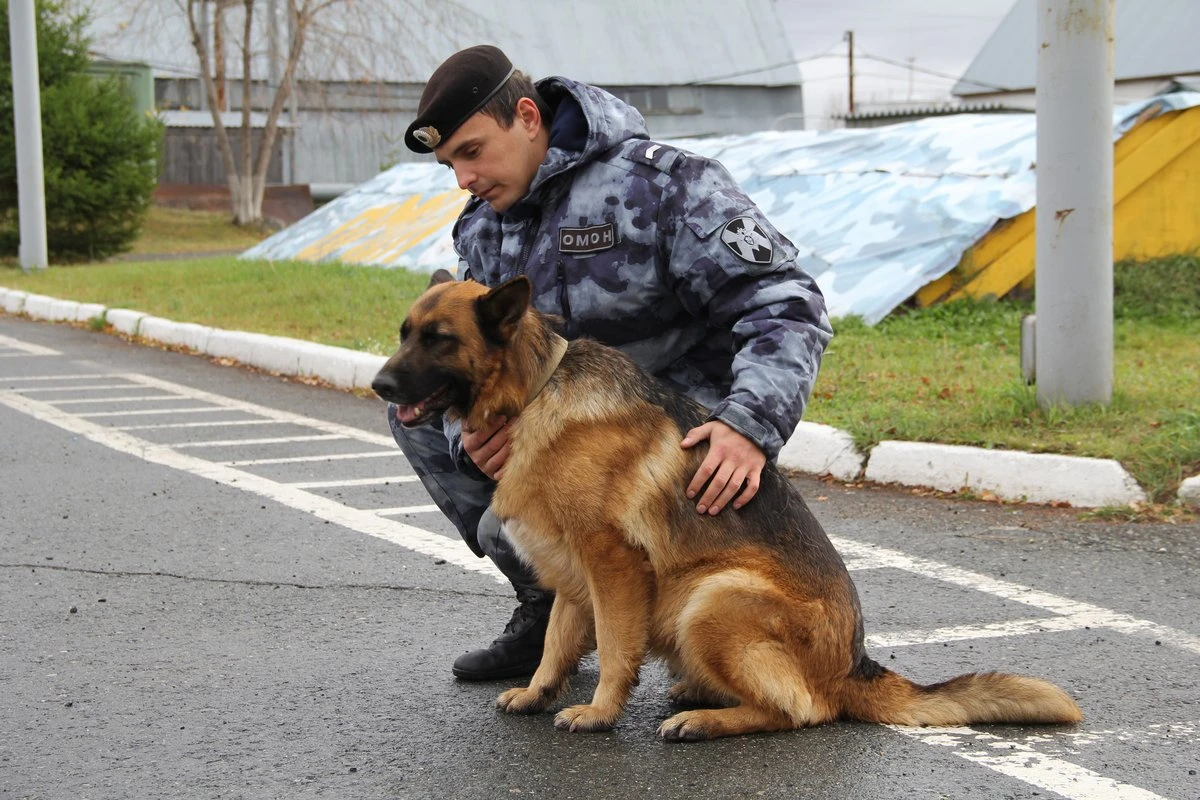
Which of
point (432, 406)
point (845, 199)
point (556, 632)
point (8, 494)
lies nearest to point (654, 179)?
point (432, 406)

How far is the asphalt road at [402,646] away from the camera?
3309 millimetres

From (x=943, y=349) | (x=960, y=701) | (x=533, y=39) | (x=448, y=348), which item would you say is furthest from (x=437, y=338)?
(x=533, y=39)

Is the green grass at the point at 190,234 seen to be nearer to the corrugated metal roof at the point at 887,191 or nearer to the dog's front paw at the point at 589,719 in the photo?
the corrugated metal roof at the point at 887,191

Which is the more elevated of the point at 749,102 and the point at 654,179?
the point at 749,102

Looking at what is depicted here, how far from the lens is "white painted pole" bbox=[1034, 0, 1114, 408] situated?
7.03 metres

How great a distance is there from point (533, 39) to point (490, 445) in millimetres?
41170

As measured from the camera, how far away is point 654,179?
3.92 meters

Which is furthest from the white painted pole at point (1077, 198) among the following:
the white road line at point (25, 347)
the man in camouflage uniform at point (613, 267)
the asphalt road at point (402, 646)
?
the white road line at point (25, 347)

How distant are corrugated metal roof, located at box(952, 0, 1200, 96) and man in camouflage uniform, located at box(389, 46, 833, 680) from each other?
1001 inches

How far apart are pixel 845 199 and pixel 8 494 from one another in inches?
334

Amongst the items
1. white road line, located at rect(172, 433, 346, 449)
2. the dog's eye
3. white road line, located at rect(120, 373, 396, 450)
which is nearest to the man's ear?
the dog's eye

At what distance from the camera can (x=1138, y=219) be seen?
1187 centimetres

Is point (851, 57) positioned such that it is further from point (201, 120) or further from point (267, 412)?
point (267, 412)

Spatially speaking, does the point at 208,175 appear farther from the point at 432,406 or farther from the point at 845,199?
the point at 432,406
